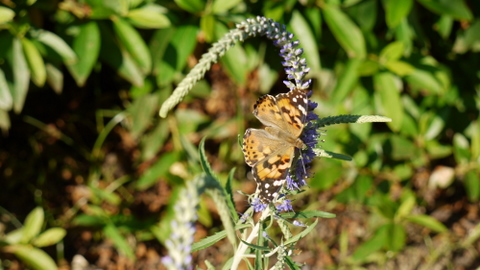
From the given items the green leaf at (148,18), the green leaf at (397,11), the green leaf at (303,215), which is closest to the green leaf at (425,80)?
the green leaf at (397,11)

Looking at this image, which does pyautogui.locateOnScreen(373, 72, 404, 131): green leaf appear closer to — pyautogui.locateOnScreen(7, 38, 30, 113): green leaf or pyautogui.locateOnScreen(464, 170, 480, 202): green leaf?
pyautogui.locateOnScreen(464, 170, 480, 202): green leaf

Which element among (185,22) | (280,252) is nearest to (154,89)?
(185,22)

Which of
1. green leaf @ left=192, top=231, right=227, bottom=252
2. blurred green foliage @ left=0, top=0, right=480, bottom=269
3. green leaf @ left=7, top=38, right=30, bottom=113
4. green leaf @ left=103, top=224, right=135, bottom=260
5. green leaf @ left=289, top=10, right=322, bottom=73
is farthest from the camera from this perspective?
green leaf @ left=103, top=224, right=135, bottom=260

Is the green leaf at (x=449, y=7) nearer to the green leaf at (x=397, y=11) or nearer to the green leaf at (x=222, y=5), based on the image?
the green leaf at (x=397, y=11)

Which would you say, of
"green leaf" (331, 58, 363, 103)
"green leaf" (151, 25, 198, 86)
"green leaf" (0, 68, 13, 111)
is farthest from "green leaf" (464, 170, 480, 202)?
"green leaf" (0, 68, 13, 111)

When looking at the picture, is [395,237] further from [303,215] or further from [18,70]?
[18,70]

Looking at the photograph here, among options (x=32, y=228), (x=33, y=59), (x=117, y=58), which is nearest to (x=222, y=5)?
(x=117, y=58)

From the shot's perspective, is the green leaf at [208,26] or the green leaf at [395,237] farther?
Result: the green leaf at [395,237]

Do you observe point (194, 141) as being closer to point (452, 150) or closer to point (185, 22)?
point (185, 22)
